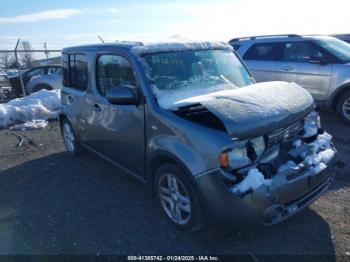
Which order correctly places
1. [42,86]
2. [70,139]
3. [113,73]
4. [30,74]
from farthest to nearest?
[30,74] → [42,86] → [70,139] → [113,73]

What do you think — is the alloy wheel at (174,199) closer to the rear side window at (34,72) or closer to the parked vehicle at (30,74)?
the parked vehicle at (30,74)

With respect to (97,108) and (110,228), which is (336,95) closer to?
(97,108)

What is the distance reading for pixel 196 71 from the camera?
13.1ft

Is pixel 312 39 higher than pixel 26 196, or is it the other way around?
pixel 312 39

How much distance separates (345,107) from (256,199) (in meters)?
5.14

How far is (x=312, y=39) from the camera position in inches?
287

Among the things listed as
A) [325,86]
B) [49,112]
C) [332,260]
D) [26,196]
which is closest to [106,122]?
[26,196]

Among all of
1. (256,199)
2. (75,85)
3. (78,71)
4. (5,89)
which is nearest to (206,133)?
(256,199)

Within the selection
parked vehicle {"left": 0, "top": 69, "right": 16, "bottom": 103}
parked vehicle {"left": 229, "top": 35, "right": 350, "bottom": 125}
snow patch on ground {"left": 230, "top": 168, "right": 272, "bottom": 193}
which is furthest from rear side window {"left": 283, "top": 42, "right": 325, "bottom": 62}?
parked vehicle {"left": 0, "top": 69, "right": 16, "bottom": 103}

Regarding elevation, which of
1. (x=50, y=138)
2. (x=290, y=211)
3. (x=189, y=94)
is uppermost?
(x=189, y=94)

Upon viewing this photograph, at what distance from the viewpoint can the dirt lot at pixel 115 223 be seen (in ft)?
10.4

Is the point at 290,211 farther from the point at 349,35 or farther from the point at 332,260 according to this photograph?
the point at 349,35

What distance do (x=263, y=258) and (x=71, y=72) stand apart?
4.13 meters

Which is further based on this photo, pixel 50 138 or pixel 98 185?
pixel 50 138
